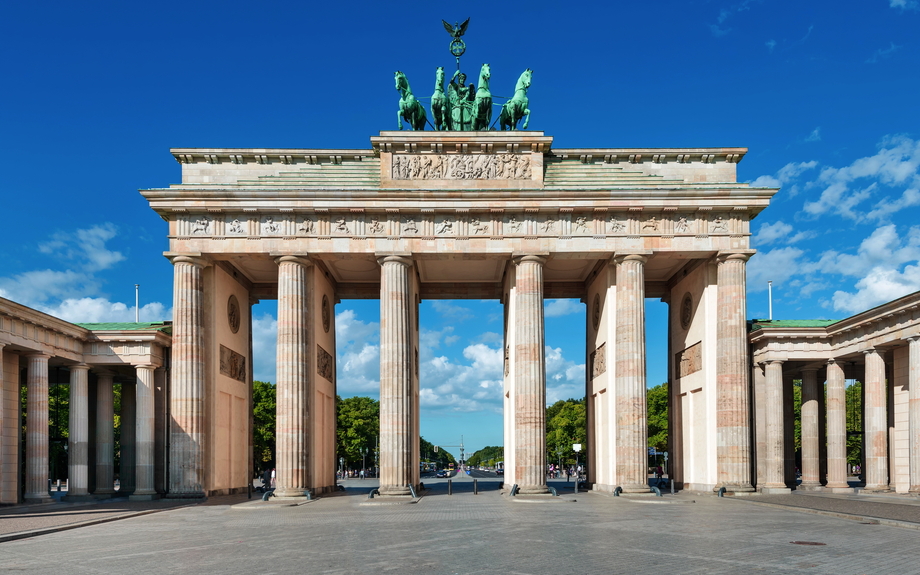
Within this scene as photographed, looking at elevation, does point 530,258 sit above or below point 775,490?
above

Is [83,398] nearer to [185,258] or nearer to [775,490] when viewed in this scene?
[185,258]

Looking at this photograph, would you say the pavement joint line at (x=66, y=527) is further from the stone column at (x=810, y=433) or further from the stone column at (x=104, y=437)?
the stone column at (x=810, y=433)

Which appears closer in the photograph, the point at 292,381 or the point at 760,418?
the point at 292,381

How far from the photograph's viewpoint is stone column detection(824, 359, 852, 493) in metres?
42.8

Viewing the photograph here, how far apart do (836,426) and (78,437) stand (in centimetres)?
3829

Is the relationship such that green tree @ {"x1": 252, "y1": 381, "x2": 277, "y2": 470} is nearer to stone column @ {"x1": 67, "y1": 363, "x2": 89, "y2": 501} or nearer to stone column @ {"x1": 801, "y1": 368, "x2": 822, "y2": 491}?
stone column @ {"x1": 67, "y1": 363, "x2": 89, "y2": 501}

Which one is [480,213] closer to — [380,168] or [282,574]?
[380,168]

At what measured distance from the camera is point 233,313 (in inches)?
1832

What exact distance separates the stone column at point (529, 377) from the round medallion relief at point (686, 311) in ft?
30.9

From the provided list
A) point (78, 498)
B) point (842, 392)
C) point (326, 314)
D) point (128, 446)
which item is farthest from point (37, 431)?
point (842, 392)

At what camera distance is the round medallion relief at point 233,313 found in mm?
45844

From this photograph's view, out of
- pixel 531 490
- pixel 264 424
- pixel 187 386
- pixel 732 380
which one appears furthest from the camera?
pixel 264 424

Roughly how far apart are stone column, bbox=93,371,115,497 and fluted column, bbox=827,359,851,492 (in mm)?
37370

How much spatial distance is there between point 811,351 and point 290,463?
27.1 meters
